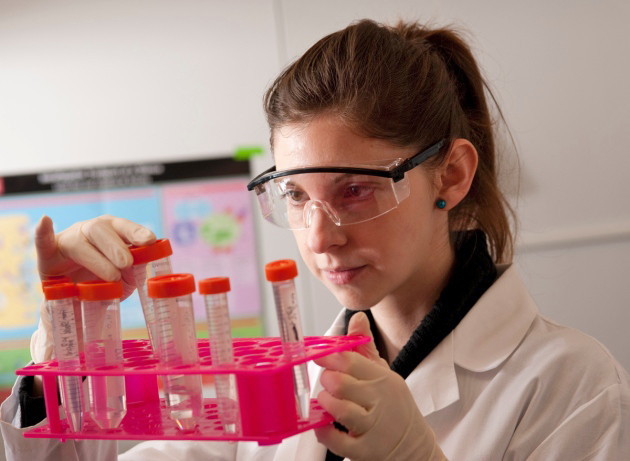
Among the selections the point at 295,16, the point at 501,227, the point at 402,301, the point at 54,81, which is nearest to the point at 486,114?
the point at 501,227

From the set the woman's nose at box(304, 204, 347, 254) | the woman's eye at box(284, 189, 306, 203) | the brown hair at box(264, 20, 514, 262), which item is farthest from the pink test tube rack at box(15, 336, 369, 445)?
the brown hair at box(264, 20, 514, 262)

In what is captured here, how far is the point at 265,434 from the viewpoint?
90 cm

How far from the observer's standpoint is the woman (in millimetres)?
1240

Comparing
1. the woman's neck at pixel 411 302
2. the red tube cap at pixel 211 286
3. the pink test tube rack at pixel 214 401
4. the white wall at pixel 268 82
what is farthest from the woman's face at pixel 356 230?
the white wall at pixel 268 82

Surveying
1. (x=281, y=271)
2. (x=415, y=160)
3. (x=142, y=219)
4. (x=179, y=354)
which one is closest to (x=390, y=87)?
(x=415, y=160)

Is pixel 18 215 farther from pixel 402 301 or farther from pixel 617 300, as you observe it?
pixel 617 300

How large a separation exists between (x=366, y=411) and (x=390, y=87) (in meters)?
0.66

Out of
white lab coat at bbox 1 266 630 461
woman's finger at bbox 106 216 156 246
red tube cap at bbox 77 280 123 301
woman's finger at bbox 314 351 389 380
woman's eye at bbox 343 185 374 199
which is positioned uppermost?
woman's eye at bbox 343 185 374 199

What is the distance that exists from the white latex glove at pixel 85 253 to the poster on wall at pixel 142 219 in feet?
4.93

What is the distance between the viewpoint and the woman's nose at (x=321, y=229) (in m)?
1.26

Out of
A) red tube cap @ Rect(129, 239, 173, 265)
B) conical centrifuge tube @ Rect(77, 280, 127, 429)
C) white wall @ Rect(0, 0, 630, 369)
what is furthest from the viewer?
white wall @ Rect(0, 0, 630, 369)

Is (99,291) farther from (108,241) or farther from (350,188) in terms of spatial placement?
(350,188)

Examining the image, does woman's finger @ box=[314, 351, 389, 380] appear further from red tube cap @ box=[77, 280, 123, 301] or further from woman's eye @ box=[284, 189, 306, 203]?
woman's eye @ box=[284, 189, 306, 203]

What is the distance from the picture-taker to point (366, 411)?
98 cm
